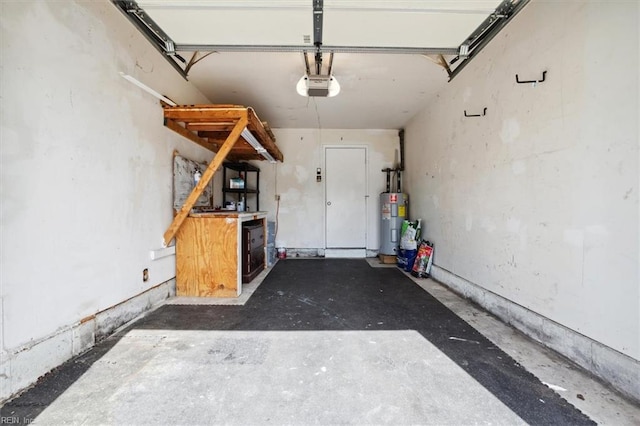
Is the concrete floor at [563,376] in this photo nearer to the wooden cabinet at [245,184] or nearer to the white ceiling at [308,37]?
the white ceiling at [308,37]

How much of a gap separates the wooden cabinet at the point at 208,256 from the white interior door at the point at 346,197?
2.68 meters

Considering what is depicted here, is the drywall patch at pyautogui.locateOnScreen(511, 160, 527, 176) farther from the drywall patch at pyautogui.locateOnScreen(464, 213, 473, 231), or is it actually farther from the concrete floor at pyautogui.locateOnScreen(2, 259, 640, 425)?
the concrete floor at pyautogui.locateOnScreen(2, 259, 640, 425)

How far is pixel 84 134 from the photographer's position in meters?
1.69

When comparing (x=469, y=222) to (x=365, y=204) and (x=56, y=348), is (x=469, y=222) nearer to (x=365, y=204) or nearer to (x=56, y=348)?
A: (x=365, y=204)

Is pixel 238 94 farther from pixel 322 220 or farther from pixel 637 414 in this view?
pixel 637 414

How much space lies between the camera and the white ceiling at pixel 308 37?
166cm

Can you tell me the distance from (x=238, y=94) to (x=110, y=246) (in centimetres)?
264

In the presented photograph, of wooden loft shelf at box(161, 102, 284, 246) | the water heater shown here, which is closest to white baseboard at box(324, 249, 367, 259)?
the water heater

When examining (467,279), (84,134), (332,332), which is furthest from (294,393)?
(467,279)

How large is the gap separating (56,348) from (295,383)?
4.83 ft

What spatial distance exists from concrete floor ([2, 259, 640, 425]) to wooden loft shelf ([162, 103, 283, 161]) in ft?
6.79

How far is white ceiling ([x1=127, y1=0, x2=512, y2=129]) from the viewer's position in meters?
1.66

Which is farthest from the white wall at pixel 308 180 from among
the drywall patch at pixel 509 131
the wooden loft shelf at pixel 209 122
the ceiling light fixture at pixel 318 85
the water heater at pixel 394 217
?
the drywall patch at pixel 509 131

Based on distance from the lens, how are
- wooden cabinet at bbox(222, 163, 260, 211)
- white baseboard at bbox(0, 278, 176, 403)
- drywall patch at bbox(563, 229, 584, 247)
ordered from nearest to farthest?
white baseboard at bbox(0, 278, 176, 403), drywall patch at bbox(563, 229, 584, 247), wooden cabinet at bbox(222, 163, 260, 211)
